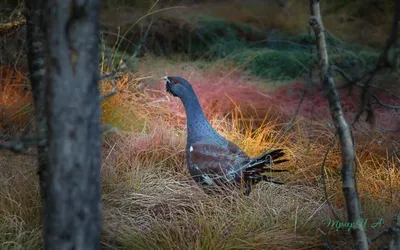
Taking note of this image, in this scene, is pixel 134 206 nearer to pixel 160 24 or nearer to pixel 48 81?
pixel 48 81

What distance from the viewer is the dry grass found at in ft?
8.11

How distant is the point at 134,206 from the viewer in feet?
9.34

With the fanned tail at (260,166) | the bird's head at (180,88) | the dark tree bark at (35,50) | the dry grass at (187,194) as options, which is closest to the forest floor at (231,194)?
the dry grass at (187,194)

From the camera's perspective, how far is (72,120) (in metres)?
1.52

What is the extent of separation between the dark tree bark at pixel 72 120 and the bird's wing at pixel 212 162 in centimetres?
138

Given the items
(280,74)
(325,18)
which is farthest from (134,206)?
(325,18)

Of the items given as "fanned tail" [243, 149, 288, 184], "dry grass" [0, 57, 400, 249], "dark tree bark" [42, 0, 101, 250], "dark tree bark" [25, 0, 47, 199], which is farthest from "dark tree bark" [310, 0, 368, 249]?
"dark tree bark" [25, 0, 47, 199]

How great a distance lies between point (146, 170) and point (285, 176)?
0.82 meters

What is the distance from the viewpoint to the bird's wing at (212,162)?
2.93m

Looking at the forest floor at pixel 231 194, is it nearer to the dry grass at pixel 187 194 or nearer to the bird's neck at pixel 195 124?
the dry grass at pixel 187 194

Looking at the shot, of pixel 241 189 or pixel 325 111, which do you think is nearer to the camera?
pixel 241 189

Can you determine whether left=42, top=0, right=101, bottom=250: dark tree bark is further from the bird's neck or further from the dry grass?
the bird's neck

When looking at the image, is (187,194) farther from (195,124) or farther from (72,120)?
(72,120)

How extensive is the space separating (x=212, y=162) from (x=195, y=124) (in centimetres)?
26
